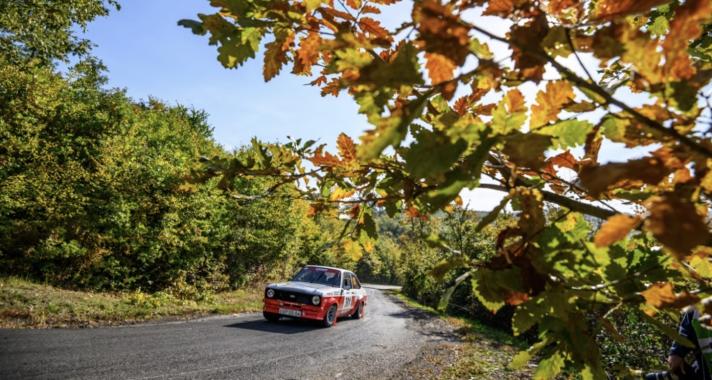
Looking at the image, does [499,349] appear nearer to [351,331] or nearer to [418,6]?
[351,331]

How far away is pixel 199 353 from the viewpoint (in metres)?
5.60

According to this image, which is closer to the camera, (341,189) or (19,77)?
(341,189)

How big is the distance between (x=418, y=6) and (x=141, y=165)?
11.9 meters

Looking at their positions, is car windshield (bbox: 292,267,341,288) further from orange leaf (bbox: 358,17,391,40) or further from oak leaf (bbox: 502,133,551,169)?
oak leaf (bbox: 502,133,551,169)

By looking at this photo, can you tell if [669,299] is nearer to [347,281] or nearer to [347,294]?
[347,294]

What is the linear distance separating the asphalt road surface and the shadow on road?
0.08 ft

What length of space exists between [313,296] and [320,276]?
1.51 m

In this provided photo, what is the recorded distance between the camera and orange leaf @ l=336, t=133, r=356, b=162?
1383 mm

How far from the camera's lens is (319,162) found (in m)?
1.42

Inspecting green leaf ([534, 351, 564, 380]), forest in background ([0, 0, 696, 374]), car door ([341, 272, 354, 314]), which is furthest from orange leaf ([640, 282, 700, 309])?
car door ([341, 272, 354, 314])

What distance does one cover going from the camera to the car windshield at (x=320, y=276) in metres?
10.3

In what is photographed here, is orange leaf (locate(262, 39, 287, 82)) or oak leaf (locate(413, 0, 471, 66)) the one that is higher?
orange leaf (locate(262, 39, 287, 82))

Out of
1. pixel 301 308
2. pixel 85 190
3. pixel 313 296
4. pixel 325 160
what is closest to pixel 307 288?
pixel 313 296

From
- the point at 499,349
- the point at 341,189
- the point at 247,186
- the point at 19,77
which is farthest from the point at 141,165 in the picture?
the point at 341,189
